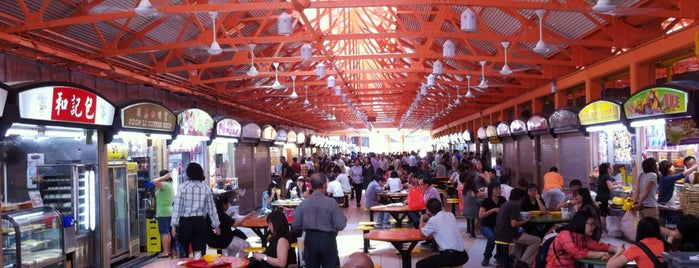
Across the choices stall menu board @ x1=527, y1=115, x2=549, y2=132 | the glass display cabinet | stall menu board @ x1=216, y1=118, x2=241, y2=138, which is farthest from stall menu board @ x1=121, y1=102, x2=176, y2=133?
stall menu board @ x1=527, y1=115, x2=549, y2=132

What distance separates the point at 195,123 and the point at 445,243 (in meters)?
6.76

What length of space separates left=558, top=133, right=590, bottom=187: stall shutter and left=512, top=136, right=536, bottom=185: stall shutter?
7.89 ft

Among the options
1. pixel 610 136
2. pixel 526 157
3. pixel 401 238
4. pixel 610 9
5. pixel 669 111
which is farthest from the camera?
pixel 526 157

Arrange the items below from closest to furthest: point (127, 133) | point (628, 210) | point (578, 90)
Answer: point (127, 133) → point (628, 210) → point (578, 90)

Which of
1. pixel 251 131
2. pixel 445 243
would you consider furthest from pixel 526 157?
pixel 445 243

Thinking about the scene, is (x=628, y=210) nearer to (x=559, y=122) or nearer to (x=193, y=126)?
(x=559, y=122)

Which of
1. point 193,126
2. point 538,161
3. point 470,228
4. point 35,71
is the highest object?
point 35,71

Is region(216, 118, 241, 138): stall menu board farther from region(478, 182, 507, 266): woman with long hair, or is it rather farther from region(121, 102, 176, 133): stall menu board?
region(478, 182, 507, 266): woman with long hair

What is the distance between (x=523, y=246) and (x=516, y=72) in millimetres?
8645

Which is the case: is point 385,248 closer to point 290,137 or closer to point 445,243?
point 445,243

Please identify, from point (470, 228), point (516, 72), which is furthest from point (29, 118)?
point (516, 72)

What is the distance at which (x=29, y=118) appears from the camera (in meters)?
6.63

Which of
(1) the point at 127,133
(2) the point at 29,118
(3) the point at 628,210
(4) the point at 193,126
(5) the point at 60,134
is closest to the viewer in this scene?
(2) the point at 29,118

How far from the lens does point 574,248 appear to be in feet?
19.5
